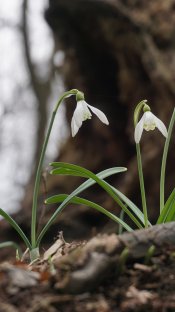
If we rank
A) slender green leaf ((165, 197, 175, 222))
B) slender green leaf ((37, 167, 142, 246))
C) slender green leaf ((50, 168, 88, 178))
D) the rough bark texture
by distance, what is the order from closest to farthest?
1. slender green leaf ((165, 197, 175, 222))
2. slender green leaf ((37, 167, 142, 246))
3. slender green leaf ((50, 168, 88, 178))
4. the rough bark texture

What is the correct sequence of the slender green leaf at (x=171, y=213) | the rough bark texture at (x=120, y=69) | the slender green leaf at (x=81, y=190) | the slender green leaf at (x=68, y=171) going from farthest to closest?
the rough bark texture at (x=120, y=69), the slender green leaf at (x=68, y=171), the slender green leaf at (x=81, y=190), the slender green leaf at (x=171, y=213)

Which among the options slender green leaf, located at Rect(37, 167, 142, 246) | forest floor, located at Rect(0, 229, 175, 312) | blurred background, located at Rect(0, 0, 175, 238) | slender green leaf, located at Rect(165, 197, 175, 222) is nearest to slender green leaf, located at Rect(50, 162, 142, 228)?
slender green leaf, located at Rect(37, 167, 142, 246)

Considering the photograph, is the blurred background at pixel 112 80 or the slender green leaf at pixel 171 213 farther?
the blurred background at pixel 112 80

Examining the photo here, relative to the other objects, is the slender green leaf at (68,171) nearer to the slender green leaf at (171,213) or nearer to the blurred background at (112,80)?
the slender green leaf at (171,213)

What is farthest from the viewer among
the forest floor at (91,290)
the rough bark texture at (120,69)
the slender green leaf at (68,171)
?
the rough bark texture at (120,69)

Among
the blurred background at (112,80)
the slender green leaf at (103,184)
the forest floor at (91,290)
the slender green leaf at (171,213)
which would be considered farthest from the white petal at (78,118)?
the blurred background at (112,80)

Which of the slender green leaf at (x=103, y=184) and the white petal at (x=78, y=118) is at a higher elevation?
the white petal at (x=78, y=118)

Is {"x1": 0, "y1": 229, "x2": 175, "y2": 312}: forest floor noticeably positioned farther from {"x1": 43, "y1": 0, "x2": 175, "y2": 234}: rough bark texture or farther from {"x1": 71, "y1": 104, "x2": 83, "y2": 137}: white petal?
{"x1": 43, "y1": 0, "x2": 175, "y2": 234}: rough bark texture

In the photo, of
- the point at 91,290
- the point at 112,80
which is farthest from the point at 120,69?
the point at 91,290

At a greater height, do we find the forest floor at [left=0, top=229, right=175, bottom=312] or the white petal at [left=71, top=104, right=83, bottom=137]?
the white petal at [left=71, top=104, right=83, bottom=137]
